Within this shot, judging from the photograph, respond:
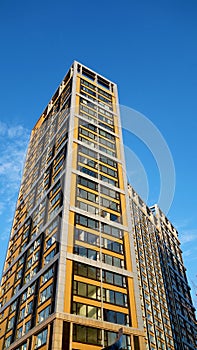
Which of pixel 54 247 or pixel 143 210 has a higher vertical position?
pixel 143 210

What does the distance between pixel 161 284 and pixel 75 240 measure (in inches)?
1647

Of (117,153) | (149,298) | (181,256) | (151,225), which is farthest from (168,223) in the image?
(117,153)

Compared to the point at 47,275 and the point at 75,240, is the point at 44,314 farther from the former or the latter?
the point at 75,240

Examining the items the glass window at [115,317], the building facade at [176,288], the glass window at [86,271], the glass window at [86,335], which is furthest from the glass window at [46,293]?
the building facade at [176,288]

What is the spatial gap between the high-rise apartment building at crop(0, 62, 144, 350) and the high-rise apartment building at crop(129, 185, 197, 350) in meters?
21.4

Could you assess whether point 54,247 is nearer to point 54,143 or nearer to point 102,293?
point 102,293

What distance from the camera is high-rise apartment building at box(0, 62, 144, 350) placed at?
115ft

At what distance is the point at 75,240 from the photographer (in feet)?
132

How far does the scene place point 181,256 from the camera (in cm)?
10206

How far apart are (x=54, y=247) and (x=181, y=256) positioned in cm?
7059

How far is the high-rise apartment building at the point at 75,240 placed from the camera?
115 feet

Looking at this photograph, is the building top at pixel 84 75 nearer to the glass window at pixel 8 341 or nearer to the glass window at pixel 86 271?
the glass window at pixel 86 271

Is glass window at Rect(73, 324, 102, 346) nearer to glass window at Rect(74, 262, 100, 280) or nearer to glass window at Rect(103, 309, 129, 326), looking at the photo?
glass window at Rect(103, 309, 129, 326)

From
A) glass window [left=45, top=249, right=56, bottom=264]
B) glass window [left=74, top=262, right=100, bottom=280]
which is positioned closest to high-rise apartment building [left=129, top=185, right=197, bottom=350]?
glass window [left=74, top=262, right=100, bottom=280]
